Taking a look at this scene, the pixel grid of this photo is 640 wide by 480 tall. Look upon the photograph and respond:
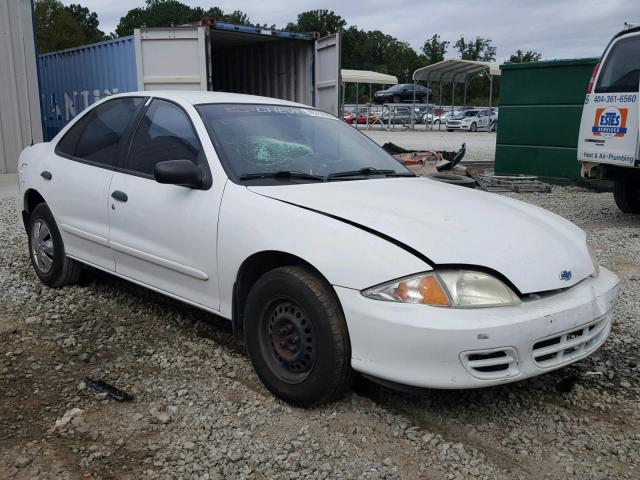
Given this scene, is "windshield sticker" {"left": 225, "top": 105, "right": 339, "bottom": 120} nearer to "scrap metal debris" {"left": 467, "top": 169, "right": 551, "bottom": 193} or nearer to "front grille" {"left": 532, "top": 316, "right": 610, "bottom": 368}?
"front grille" {"left": 532, "top": 316, "right": 610, "bottom": 368}

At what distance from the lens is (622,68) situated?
7.55 metres

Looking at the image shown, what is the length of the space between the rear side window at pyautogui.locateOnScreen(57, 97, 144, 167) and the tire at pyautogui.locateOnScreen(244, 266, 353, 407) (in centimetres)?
173

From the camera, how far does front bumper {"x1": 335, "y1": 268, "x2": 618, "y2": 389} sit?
259 cm

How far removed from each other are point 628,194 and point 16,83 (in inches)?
441

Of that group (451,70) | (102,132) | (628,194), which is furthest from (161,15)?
(102,132)

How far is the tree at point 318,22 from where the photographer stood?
91188 mm

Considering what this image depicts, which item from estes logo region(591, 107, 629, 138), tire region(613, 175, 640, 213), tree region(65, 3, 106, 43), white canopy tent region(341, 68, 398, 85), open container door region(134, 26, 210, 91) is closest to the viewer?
estes logo region(591, 107, 629, 138)

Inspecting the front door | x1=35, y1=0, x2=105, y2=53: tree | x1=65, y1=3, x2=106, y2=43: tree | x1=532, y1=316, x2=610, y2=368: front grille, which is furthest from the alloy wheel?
x1=65, y1=3, x2=106, y2=43: tree

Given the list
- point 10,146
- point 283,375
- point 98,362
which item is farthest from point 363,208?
point 10,146

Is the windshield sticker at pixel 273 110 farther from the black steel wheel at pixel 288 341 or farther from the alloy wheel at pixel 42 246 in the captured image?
the alloy wheel at pixel 42 246

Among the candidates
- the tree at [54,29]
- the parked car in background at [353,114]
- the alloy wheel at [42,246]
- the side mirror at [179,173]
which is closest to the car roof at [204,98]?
the side mirror at [179,173]

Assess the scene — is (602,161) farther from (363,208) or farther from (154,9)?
(154,9)

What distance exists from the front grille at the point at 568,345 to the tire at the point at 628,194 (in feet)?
19.5

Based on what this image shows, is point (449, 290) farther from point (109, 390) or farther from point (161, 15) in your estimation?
point (161, 15)
